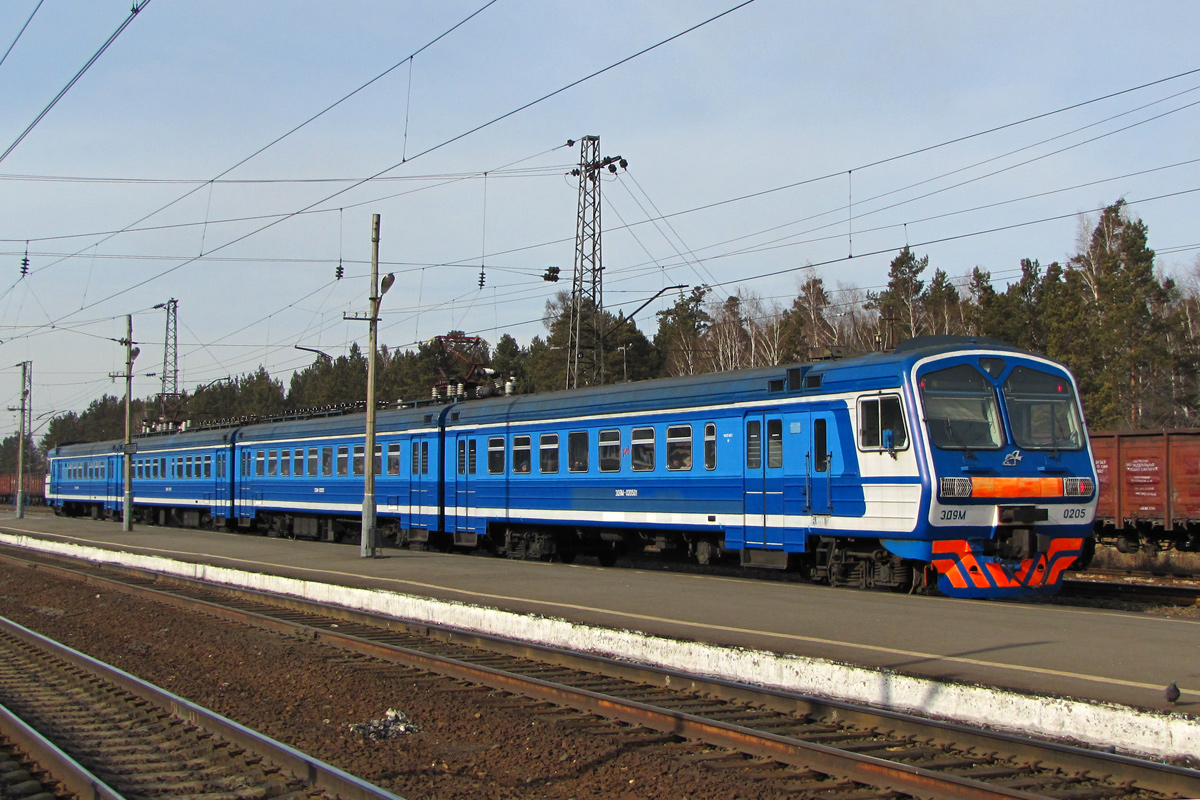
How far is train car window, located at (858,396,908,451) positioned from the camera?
44.2 feet

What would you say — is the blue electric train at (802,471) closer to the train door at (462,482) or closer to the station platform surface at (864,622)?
the train door at (462,482)

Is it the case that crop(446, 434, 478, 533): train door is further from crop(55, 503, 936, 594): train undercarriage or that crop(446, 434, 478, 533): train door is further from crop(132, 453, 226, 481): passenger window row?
crop(132, 453, 226, 481): passenger window row

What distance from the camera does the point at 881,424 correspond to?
1373cm

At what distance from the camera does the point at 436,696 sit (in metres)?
9.30

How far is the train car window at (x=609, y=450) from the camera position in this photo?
18.5m

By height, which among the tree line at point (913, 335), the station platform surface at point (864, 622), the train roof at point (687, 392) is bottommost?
the station platform surface at point (864, 622)

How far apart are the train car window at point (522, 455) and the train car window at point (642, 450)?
304 centimetres

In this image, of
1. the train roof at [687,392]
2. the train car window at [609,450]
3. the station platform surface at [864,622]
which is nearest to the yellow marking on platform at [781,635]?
the station platform surface at [864,622]

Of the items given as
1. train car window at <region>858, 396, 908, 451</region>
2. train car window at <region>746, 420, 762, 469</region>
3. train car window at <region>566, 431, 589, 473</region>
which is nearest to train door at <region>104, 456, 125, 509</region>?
train car window at <region>566, 431, 589, 473</region>

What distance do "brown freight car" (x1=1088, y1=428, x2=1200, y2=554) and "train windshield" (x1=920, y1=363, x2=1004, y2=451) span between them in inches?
354

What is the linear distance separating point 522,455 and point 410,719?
12.3 meters

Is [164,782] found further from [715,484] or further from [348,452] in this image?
[348,452]

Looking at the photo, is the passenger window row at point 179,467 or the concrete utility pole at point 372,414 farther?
the passenger window row at point 179,467

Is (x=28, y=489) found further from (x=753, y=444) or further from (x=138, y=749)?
(x=138, y=749)
